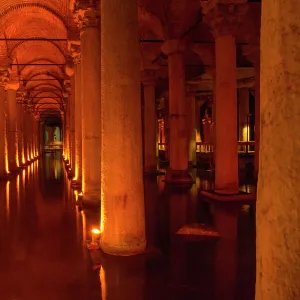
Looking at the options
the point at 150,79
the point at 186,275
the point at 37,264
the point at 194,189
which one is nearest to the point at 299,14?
the point at 186,275

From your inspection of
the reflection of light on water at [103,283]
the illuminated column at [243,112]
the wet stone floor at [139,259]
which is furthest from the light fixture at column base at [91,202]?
the illuminated column at [243,112]

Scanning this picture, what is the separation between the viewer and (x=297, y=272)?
162 cm

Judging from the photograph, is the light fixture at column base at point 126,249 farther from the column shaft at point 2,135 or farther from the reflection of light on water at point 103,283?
the column shaft at point 2,135

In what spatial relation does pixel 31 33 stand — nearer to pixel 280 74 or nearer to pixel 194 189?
pixel 194 189

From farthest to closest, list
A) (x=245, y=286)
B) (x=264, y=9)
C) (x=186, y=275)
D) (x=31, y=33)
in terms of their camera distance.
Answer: (x=31, y=33) → (x=186, y=275) → (x=245, y=286) → (x=264, y=9)

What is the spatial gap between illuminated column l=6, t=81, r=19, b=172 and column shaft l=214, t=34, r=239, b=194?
1373cm

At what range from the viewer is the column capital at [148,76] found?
735 inches

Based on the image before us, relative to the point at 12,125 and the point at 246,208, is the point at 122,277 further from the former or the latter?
the point at 12,125

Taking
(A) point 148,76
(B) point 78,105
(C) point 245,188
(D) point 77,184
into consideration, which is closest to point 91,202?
(D) point 77,184

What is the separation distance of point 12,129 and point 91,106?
13.7 metres

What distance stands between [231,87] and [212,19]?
198 cm

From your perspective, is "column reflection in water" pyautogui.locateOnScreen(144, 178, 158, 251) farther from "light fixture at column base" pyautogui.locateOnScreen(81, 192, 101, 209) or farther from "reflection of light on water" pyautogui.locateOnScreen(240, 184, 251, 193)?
"reflection of light on water" pyautogui.locateOnScreen(240, 184, 251, 193)

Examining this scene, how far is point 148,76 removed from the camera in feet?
61.5

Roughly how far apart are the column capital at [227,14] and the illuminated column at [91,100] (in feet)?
10.9
